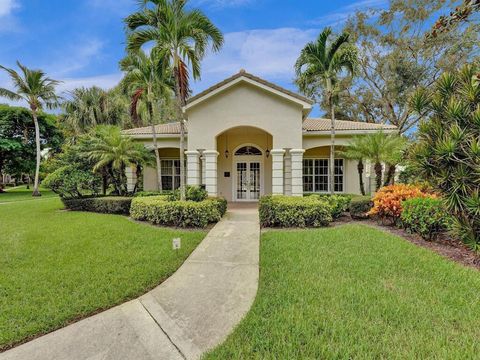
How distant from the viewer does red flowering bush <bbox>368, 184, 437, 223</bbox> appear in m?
8.89

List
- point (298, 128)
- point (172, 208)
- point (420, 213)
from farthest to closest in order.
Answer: point (298, 128) < point (172, 208) < point (420, 213)

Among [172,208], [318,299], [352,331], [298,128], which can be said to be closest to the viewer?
[352,331]

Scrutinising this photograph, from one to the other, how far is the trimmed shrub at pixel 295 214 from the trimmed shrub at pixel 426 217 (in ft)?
8.24

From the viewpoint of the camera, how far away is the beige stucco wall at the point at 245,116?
43.3 ft

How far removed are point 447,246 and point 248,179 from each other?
1133 centimetres

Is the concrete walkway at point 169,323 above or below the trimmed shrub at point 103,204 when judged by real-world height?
below

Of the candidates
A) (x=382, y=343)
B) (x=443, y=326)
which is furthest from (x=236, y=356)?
(x=443, y=326)

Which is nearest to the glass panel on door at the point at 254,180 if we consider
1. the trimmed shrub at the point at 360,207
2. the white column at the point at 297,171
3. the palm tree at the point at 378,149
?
the white column at the point at 297,171

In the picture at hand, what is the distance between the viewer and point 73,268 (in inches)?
232

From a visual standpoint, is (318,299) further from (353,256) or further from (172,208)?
(172,208)

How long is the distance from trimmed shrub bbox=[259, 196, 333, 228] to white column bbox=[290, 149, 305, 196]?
3528mm

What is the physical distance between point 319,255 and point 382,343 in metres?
3.29

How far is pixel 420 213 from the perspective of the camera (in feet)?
25.3

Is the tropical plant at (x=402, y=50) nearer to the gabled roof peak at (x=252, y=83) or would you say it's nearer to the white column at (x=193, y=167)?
the gabled roof peak at (x=252, y=83)
